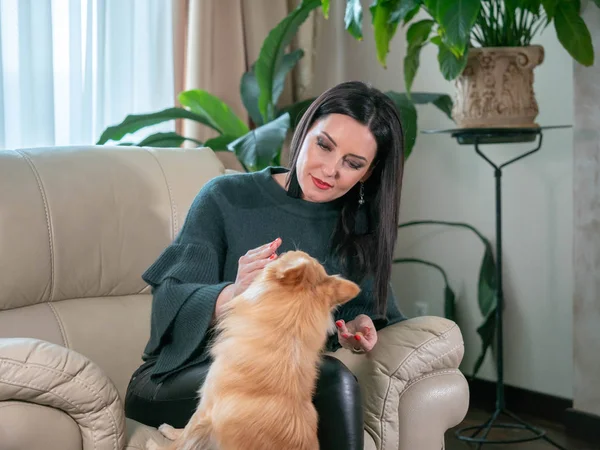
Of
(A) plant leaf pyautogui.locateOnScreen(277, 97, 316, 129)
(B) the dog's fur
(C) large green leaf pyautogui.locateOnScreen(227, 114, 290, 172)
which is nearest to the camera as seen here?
(B) the dog's fur

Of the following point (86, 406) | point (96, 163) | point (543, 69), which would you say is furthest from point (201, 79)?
point (86, 406)

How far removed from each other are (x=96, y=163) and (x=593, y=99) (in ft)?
5.73

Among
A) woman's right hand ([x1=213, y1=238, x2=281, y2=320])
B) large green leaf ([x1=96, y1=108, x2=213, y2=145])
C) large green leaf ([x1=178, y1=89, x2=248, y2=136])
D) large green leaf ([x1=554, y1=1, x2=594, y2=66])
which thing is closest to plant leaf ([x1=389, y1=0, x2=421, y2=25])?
large green leaf ([x1=554, y1=1, x2=594, y2=66])

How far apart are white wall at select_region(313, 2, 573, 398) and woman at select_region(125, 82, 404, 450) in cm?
142

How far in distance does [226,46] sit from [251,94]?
1.00 ft

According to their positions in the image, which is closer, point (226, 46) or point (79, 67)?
point (79, 67)

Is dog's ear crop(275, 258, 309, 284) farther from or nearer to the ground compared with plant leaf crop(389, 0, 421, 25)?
nearer to the ground

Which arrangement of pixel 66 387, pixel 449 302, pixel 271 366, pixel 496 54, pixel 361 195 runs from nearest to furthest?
pixel 271 366 < pixel 66 387 < pixel 361 195 < pixel 496 54 < pixel 449 302

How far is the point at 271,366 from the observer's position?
1.38m

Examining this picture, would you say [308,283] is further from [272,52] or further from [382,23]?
[272,52]

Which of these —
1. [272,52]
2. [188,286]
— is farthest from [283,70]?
[188,286]

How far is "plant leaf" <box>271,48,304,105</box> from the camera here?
126 inches

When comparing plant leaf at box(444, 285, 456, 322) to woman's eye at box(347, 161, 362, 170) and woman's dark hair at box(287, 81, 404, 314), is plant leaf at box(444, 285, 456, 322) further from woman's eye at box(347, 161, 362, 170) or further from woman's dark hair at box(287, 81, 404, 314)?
woman's eye at box(347, 161, 362, 170)

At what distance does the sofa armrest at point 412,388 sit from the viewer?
1.79 meters
